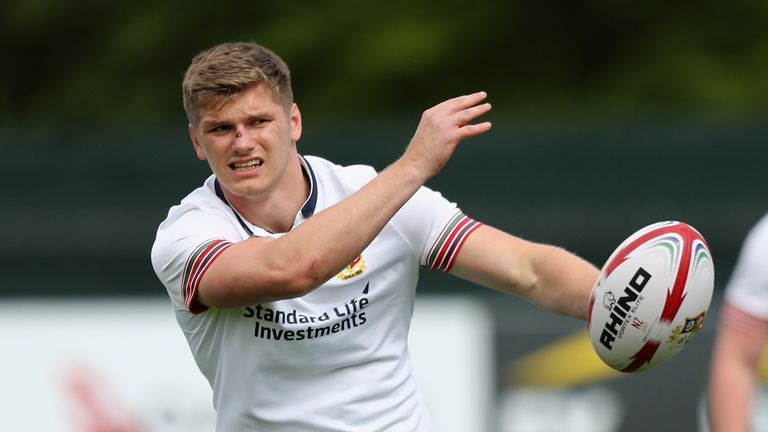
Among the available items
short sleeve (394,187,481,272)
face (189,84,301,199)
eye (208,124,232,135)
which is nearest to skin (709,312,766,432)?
short sleeve (394,187,481,272)

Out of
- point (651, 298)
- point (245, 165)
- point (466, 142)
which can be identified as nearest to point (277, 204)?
point (245, 165)

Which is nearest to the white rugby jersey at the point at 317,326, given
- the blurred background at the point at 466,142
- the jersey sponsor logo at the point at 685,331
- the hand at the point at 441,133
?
the hand at the point at 441,133

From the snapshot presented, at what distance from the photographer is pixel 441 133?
459 cm

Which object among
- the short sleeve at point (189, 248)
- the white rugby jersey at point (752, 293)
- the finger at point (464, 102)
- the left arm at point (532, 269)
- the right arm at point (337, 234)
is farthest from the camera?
the white rugby jersey at point (752, 293)

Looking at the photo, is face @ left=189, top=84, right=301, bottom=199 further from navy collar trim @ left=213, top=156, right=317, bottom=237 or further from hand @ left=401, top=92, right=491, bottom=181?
hand @ left=401, top=92, right=491, bottom=181

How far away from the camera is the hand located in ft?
15.0

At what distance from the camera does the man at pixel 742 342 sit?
19.9ft

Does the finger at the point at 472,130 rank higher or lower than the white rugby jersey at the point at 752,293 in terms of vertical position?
higher

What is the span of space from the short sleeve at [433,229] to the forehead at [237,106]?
27.3 inches

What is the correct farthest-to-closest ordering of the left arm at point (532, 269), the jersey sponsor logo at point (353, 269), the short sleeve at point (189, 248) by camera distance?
the left arm at point (532, 269)
the jersey sponsor logo at point (353, 269)
the short sleeve at point (189, 248)

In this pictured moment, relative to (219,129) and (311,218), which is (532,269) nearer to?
(311,218)

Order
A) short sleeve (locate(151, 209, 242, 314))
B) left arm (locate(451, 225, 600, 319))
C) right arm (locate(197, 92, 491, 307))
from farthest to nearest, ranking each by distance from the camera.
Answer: left arm (locate(451, 225, 600, 319)), short sleeve (locate(151, 209, 242, 314)), right arm (locate(197, 92, 491, 307))

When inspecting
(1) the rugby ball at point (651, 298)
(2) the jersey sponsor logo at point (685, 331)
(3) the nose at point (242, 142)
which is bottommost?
→ (2) the jersey sponsor logo at point (685, 331)

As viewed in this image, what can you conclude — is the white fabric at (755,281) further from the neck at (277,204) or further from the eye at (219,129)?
the eye at (219,129)
